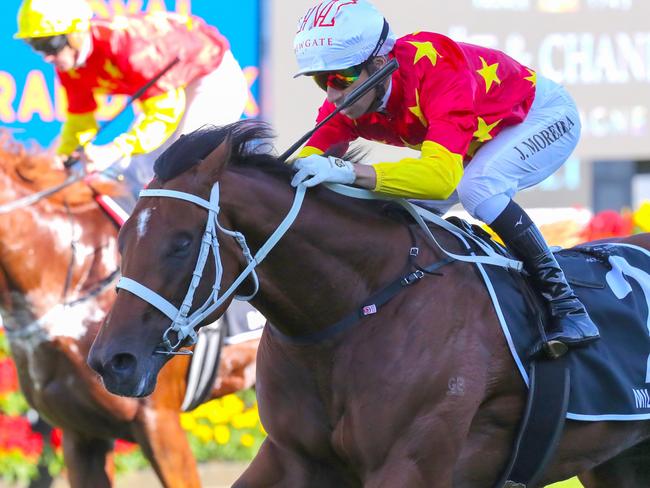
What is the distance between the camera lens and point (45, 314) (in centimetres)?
454

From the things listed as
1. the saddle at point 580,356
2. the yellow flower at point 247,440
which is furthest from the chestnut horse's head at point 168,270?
the yellow flower at point 247,440

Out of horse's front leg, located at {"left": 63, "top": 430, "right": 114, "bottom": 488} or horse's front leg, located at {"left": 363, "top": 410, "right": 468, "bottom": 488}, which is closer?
horse's front leg, located at {"left": 363, "top": 410, "right": 468, "bottom": 488}

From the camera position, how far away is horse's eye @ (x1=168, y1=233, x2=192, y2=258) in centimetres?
264

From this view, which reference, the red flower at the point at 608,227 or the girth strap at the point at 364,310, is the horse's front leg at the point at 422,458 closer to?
the girth strap at the point at 364,310

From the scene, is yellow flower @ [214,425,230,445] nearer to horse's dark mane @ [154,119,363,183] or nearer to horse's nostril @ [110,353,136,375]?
horse's dark mane @ [154,119,363,183]

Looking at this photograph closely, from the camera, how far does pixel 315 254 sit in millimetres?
2896

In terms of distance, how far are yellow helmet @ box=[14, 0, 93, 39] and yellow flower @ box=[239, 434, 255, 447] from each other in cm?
229

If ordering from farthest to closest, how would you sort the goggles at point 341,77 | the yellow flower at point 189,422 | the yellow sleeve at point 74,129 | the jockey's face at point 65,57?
the yellow flower at point 189,422 < the yellow sleeve at point 74,129 < the jockey's face at point 65,57 < the goggles at point 341,77

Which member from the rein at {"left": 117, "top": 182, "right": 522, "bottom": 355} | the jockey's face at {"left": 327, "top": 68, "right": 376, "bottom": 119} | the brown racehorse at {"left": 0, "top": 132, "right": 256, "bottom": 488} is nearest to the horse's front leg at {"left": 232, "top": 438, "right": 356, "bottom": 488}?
the rein at {"left": 117, "top": 182, "right": 522, "bottom": 355}

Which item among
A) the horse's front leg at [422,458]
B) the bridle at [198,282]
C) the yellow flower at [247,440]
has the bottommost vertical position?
the yellow flower at [247,440]

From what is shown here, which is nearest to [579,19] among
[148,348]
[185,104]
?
[185,104]

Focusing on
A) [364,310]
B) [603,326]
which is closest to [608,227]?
[603,326]

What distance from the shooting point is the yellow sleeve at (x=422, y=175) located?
9.55 feet

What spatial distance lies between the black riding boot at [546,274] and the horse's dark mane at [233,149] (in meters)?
0.69
